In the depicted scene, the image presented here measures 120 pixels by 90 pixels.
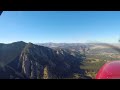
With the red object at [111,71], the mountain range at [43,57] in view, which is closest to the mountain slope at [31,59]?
the mountain range at [43,57]

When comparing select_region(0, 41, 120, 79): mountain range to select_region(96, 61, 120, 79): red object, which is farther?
select_region(0, 41, 120, 79): mountain range

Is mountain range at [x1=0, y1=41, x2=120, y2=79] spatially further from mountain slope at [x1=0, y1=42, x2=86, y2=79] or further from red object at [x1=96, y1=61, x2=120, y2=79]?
red object at [x1=96, y1=61, x2=120, y2=79]

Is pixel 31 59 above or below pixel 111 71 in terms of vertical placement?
above

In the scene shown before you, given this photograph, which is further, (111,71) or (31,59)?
(31,59)

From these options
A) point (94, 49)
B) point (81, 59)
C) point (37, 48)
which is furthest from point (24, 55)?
point (94, 49)

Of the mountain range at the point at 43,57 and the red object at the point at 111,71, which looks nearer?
the red object at the point at 111,71

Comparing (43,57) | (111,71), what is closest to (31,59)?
(43,57)

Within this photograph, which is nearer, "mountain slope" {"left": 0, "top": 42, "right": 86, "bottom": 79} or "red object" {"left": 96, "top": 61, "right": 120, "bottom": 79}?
"red object" {"left": 96, "top": 61, "right": 120, "bottom": 79}

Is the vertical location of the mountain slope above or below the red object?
above

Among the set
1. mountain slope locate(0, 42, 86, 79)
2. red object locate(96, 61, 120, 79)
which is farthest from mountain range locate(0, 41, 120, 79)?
red object locate(96, 61, 120, 79)

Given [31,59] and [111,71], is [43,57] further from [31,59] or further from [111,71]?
[111,71]

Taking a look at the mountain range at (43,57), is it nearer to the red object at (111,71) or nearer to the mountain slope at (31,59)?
the mountain slope at (31,59)
